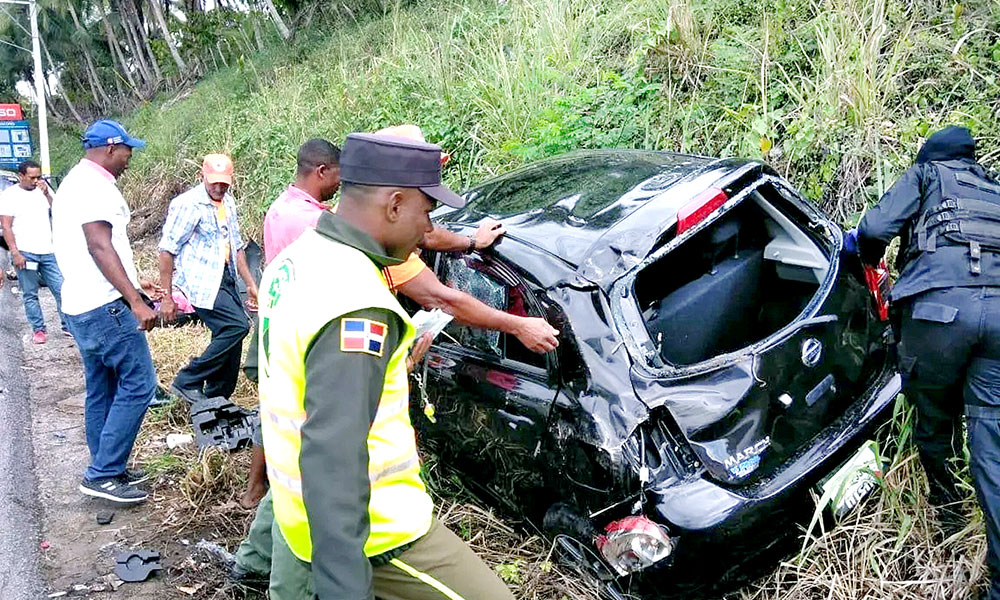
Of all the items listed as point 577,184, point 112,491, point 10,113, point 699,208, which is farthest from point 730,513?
point 10,113

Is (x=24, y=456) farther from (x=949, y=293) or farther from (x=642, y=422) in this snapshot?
(x=949, y=293)

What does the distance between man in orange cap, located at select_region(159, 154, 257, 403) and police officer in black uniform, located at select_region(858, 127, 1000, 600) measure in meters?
3.90

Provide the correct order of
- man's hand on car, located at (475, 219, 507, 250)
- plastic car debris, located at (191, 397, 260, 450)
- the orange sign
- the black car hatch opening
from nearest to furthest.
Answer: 1. the black car hatch opening
2. man's hand on car, located at (475, 219, 507, 250)
3. plastic car debris, located at (191, 397, 260, 450)
4. the orange sign

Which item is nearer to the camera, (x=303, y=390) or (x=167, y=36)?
(x=303, y=390)

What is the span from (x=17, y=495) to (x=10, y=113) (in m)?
25.9

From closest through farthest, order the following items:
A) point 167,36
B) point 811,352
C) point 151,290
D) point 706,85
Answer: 1. point 811,352
2. point 151,290
3. point 706,85
4. point 167,36

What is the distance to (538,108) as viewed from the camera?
265 inches

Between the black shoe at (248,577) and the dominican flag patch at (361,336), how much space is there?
215 centimetres

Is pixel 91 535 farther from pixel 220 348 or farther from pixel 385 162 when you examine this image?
pixel 385 162

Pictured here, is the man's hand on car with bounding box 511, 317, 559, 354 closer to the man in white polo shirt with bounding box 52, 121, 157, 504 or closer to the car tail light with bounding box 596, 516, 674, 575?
the car tail light with bounding box 596, 516, 674, 575

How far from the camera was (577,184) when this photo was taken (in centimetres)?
351

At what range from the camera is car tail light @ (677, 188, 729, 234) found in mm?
2998

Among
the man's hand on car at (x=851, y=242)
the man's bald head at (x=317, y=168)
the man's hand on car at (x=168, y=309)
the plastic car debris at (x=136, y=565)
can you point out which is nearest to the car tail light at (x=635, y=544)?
the man's hand on car at (x=851, y=242)

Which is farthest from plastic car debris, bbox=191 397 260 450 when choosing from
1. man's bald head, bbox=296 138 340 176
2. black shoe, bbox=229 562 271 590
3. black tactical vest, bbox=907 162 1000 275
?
black tactical vest, bbox=907 162 1000 275
